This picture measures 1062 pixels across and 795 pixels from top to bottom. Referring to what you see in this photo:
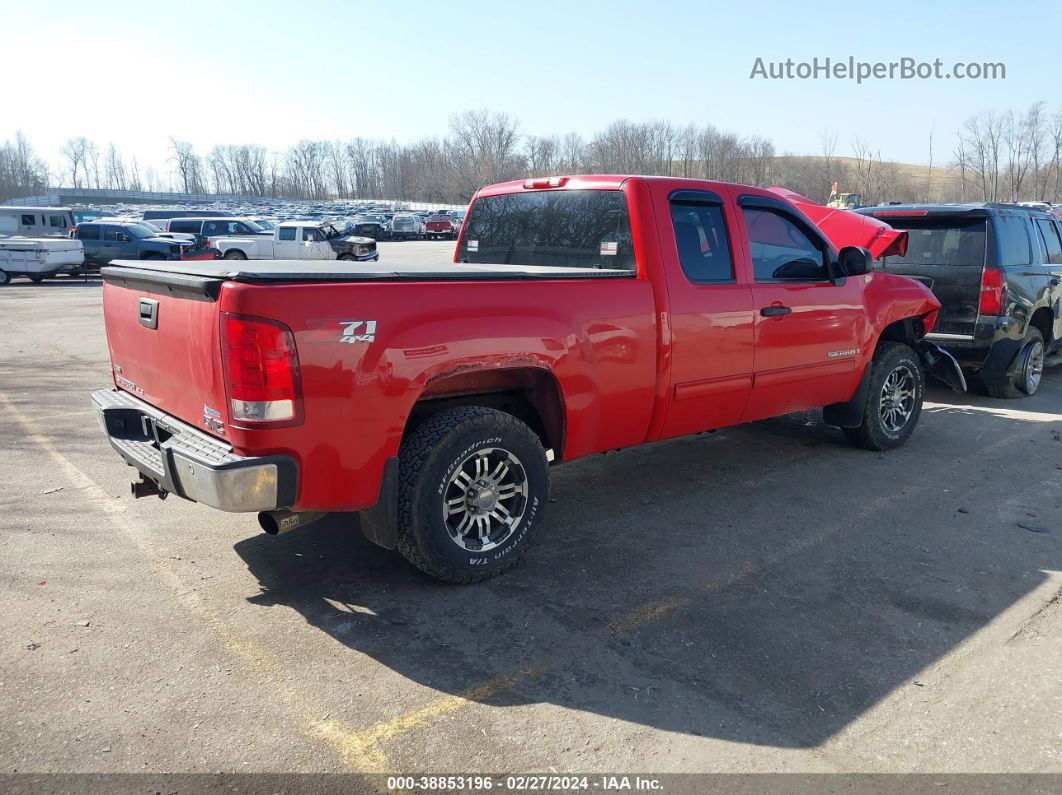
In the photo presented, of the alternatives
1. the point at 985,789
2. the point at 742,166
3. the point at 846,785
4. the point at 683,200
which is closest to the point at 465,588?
the point at 846,785

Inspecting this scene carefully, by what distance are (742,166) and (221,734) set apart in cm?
8811

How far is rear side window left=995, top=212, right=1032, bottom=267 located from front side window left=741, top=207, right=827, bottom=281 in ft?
12.2

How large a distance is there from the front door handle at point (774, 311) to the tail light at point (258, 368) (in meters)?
3.19

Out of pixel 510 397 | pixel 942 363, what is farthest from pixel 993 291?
pixel 510 397

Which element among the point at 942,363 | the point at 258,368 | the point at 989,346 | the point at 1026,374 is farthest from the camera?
the point at 1026,374

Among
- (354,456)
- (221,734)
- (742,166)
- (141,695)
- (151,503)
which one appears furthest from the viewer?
(742,166)

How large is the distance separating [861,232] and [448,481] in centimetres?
587

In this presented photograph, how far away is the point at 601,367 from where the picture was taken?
4.36 metres

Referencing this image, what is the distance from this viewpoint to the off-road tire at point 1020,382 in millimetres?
8656

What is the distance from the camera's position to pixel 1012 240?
8.48m

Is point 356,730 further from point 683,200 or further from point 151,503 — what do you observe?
point 683,200

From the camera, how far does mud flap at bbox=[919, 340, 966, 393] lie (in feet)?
23.5

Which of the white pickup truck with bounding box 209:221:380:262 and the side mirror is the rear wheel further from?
the white pickup truck with bounding box 209:221:380:262

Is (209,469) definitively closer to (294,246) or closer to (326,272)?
(326,272)
